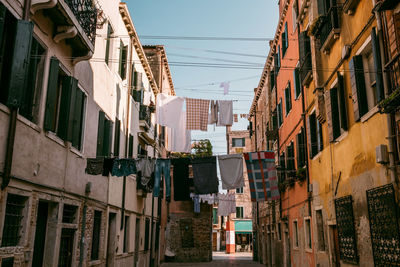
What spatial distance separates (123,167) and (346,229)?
21.2 feet

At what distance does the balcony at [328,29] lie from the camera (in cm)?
958

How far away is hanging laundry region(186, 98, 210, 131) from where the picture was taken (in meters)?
15.4

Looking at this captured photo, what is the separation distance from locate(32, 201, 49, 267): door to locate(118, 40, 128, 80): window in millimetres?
7608

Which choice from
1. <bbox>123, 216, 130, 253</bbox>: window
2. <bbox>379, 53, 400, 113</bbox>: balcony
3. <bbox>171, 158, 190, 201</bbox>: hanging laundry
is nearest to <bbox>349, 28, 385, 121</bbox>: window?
<bbox>379, 53, 400, 113</bbox>: balcony

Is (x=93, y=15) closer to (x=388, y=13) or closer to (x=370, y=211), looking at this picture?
(x=388, y=13)

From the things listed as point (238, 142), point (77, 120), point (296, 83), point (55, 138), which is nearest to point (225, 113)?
point (296, 83)

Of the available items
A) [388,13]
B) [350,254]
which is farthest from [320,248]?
[388,13]

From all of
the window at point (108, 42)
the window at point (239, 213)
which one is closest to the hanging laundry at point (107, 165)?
the window at point (108, 42)

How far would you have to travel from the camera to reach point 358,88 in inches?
320

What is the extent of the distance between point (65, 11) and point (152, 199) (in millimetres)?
15477

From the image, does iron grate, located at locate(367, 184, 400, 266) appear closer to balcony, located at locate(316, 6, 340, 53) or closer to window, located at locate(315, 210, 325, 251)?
balcony, located at locate(316, 6, 340, 53)

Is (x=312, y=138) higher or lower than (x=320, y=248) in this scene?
higher

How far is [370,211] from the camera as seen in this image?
7.67m

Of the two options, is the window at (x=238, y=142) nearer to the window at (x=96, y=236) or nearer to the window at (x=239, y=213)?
the window at (x=239, y=213)
